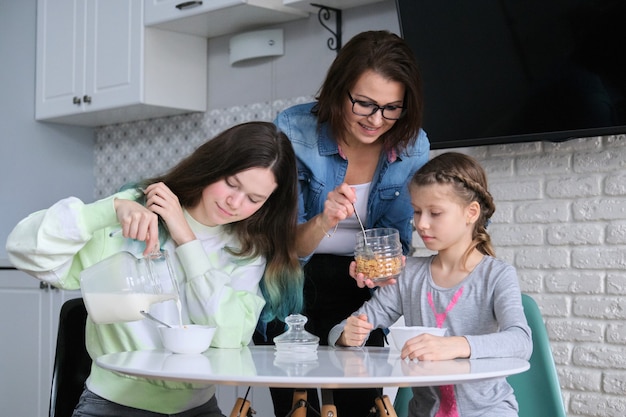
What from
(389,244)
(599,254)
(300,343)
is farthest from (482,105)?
(300,343)

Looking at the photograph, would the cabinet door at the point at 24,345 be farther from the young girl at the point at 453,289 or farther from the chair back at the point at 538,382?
the chair back at the point at 538,382

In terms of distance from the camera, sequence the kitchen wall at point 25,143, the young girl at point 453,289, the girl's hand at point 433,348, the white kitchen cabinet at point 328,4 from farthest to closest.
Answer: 1. the kitchen wall at point 25,143
2. the white kitchen cabinet at point 328,4
3. the young girl at point 453,289
4. the girl's hand at point 433,348

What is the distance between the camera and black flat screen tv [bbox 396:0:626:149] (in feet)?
8.50

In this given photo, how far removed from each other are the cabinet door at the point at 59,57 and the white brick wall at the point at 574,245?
2.13 m

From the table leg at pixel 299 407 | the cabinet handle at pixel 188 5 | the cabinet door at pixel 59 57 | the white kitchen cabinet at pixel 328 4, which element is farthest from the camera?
the cabinet door at pixel 59 57

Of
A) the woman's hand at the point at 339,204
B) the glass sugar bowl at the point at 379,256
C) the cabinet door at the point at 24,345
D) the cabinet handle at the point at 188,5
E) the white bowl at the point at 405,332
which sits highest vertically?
the cabinet handle at the point at 188,5

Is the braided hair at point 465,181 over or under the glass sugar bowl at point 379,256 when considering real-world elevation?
over

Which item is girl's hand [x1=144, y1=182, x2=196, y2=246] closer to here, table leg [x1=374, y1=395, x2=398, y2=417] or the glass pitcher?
the glass pitcher

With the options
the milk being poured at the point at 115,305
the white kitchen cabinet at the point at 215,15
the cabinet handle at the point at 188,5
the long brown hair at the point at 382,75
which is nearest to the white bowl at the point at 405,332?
the milk being poured at the point at 115,305

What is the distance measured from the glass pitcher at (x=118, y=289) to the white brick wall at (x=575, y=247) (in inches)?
63.7

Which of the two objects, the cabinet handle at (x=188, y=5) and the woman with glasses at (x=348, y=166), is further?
the cabinet handle at (x=188, y=5)

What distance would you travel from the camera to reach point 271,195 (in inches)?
77.0

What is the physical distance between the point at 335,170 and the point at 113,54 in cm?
226

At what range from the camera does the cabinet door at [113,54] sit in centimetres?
390
